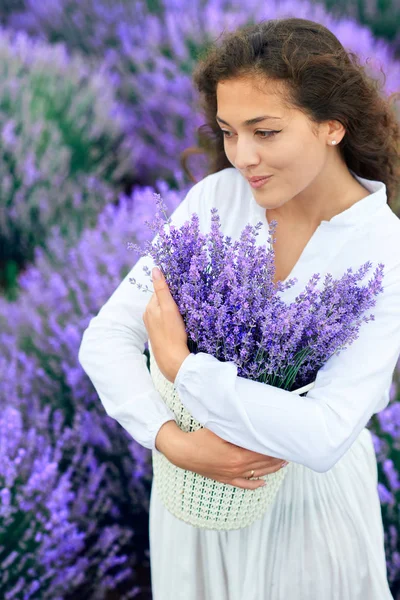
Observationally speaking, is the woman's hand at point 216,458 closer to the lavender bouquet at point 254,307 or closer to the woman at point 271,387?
the woman at point 271,387

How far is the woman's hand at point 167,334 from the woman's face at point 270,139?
281 mm

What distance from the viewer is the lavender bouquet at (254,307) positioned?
3.55ft

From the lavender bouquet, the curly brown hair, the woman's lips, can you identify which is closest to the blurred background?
the curly brown hair

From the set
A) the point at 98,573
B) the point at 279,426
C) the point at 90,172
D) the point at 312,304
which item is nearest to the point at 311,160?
the point at 312,304

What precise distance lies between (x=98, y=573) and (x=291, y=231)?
121 cm

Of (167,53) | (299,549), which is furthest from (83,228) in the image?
(299,549)

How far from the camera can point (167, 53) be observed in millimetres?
3844

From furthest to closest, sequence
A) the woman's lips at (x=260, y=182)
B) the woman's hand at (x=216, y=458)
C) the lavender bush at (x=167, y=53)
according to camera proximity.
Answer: the lavender bush at (x=167, y=53) < the woman's lips at (x=260, y=182) < the woman's hand at (x=216, y=458)

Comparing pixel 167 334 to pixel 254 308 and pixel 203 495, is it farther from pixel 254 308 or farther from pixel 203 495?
pixel 203 495

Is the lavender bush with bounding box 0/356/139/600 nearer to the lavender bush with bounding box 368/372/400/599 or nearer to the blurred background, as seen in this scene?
the blurred background

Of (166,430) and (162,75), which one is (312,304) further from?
(162,75)

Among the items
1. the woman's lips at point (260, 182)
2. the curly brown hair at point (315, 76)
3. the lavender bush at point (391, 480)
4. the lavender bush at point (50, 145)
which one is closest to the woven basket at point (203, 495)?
the woman's lips at point (260, 182)

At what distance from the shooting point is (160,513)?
1.55 meters

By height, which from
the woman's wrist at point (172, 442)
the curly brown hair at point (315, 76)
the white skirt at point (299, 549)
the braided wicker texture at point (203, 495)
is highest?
the curly brown hair at point (315, 76)
